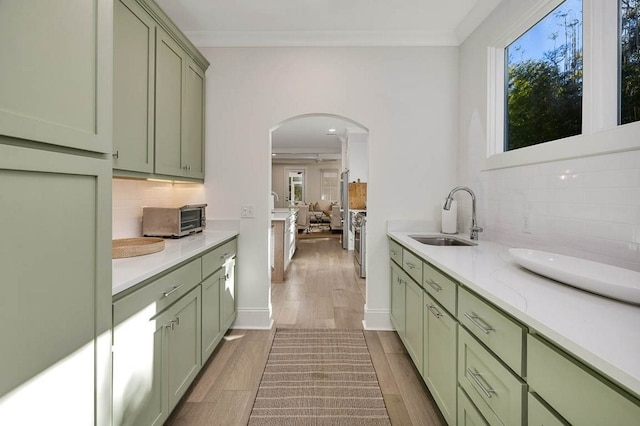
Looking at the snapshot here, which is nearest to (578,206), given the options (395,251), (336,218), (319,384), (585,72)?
(585,72)

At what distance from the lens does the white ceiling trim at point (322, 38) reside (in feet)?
9.40

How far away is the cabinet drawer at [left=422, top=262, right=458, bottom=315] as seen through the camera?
4.99ft

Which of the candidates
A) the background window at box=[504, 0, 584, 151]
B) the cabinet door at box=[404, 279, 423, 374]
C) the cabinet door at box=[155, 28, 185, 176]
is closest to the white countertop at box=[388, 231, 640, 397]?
the cabinet door at box=[404, 279, 423, 374]

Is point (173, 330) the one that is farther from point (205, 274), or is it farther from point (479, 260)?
point (479, 260)

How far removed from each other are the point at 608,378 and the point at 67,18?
5.44 feet

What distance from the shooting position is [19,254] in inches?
32.4

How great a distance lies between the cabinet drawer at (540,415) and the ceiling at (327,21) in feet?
8.47

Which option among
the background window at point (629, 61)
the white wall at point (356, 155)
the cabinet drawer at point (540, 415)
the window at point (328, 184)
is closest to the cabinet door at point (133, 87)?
the cabinet drawer at point (540, 415)

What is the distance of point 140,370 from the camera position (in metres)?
1.38

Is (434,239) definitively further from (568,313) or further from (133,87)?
(133,87)

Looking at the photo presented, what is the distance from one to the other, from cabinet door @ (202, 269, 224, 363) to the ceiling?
2.03m

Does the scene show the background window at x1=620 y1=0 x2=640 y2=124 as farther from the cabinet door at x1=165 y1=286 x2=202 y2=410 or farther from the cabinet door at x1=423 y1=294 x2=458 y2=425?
the cabinet door at x1=165 y1=286 x2=202 y2=410

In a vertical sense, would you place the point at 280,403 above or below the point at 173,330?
below

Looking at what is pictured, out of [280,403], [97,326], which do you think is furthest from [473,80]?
[97,326]
